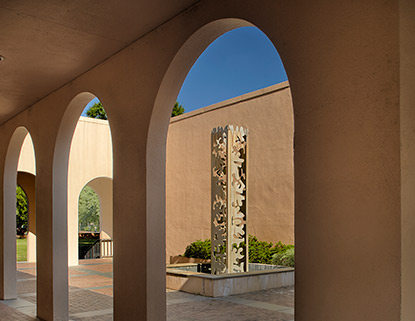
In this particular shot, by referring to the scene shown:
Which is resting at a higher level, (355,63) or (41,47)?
(41,47)

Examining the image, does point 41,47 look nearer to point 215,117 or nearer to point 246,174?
point 246,174

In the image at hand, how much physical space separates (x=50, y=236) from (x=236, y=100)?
7.88 meters

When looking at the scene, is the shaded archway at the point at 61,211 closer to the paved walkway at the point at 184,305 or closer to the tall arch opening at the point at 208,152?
the paved walkway at the point at 184,305

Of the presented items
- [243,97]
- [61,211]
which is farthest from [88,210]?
[61,211]

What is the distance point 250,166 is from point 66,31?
28.8 feet

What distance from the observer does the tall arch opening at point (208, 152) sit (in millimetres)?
4367

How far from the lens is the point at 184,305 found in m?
8.20

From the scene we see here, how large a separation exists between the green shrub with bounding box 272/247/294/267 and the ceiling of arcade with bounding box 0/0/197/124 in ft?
22.7

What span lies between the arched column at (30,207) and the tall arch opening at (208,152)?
16.1 ft

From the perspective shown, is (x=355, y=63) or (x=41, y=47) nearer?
(x=355, y=63)

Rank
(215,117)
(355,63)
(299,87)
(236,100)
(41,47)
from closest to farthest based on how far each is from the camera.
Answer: (355,63) < (299,87) < (41,47) < (236,100) < (215,117)

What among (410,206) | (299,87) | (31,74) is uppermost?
(31,74)

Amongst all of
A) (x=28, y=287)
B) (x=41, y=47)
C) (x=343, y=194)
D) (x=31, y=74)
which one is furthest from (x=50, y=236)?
(x=343, y=194)

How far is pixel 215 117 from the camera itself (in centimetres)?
1437
